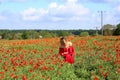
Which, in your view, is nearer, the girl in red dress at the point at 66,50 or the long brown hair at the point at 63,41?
the long brown hair at the point at 63,41

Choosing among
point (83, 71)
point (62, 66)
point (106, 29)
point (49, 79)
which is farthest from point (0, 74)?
point (106, 29)

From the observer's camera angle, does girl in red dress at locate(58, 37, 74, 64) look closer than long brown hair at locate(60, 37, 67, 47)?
No

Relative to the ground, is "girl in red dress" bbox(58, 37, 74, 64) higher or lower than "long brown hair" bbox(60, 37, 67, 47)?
lower

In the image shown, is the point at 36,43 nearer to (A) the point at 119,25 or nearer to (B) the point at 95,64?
(B) the point at 95,64

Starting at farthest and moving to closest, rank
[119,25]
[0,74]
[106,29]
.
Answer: [106,29] → [119,25] → [0,74]

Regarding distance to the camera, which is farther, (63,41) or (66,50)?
(66,50)

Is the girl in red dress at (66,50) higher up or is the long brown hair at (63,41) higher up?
the long brown hair at (63,41)

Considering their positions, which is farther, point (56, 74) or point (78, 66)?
point (78, 66)

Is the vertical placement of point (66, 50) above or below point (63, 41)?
below

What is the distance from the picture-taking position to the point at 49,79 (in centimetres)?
981

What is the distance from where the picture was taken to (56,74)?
10.9m

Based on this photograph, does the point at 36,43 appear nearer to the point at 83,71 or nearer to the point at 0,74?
the point at 83,71

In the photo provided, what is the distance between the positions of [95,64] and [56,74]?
3559 millimetres

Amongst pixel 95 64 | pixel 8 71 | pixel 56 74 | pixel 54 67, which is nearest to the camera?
pixel 8 71
